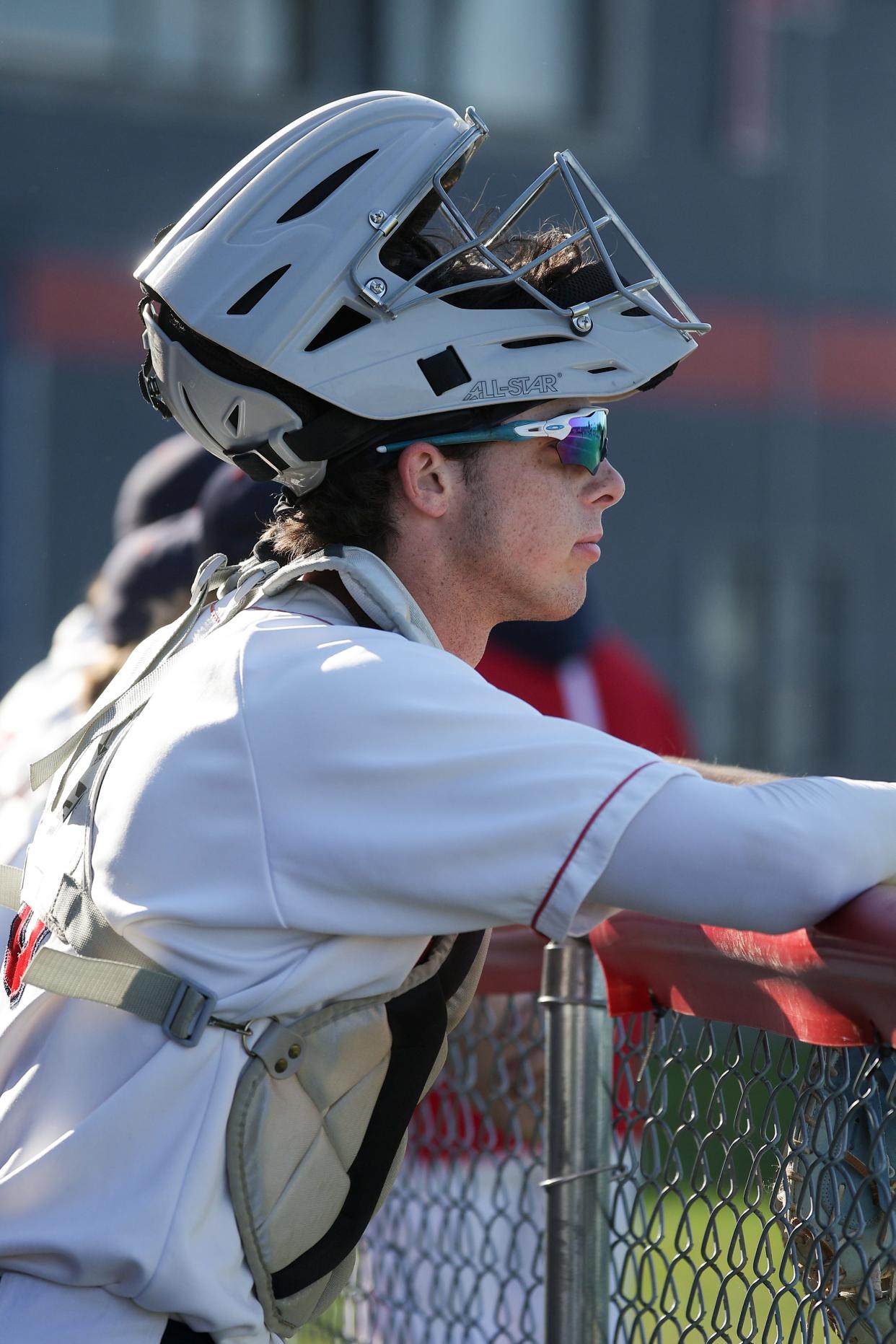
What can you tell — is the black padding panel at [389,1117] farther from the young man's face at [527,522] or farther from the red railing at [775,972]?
the young man's face at [527,522]

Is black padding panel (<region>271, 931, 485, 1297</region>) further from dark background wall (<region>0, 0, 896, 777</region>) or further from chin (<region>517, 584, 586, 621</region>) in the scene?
dark background wall (<region>0, 0, 896, 777</region>)

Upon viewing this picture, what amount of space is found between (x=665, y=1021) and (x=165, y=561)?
173 centimetres

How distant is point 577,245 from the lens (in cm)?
232

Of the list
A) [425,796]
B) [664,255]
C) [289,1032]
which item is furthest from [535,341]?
[664,255]

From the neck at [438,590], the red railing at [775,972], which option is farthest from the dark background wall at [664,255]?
the red railing at [775,972]

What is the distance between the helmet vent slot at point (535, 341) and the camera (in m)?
2.22

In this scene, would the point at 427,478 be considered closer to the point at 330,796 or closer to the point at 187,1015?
the point at 330,796

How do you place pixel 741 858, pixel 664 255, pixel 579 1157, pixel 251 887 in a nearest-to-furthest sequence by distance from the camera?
pixel 741 858, pixel 251 887, pixel 579 1157, pixel 664 255

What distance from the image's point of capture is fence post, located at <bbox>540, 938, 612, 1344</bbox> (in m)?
2.33

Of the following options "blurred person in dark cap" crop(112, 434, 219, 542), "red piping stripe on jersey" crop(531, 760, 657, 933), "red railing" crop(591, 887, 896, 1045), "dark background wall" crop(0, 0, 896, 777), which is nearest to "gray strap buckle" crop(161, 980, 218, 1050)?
"red piping stripe on jersey" crop(531, 760, 657, 933)

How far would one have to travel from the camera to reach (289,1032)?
186 centimetres

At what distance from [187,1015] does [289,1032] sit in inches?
4.5

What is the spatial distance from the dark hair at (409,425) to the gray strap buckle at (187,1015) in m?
0.66

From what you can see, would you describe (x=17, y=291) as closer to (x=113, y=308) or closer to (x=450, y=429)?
(x=113, y=308)
